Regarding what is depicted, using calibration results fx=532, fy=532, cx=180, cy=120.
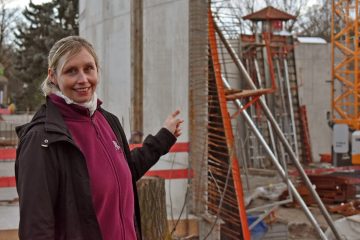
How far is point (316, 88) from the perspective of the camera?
18422 mm

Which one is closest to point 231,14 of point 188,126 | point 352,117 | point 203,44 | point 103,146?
point 203,44

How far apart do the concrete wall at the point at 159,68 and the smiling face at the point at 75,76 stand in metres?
3.56

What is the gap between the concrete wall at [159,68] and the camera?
6.46 metres

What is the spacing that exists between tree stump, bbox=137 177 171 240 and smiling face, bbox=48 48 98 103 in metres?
2.01

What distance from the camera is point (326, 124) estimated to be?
1834 cm

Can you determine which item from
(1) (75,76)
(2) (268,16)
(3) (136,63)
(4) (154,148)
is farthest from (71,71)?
(2) (268,16)

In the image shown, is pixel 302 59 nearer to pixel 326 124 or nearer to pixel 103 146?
pixel 326 124

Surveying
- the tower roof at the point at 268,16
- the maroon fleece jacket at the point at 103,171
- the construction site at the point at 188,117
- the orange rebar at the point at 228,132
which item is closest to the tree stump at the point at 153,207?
the construction site at the point at 188,117

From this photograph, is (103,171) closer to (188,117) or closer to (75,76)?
(75,76)

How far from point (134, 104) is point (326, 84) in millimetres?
12997

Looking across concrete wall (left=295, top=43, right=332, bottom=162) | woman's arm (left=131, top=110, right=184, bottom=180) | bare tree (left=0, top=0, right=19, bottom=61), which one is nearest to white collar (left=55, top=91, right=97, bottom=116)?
woman's arm (left=131, top=110, right=184, bottom=180)

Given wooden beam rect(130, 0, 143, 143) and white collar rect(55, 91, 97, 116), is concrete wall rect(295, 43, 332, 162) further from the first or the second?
white collar rect(55, 91, 97, 116)

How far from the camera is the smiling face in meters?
2.21

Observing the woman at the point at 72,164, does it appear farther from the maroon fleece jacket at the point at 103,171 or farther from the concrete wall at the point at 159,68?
the concrete wall at the point at 159,68
